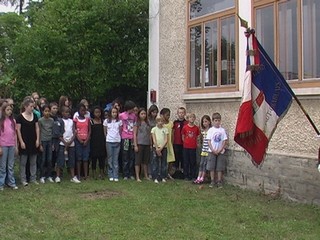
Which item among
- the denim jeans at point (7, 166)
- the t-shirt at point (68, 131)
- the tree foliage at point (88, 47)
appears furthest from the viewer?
the tree foliage at point (88, 47)

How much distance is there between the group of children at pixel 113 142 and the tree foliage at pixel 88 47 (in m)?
2.97

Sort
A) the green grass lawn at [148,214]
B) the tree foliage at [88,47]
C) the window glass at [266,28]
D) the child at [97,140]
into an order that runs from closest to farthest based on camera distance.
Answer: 1. the green grass lawn at [148,214]
2. the window glass at [266,28]
3. the child at [97,140]
4. the tree foliage at [88,47]

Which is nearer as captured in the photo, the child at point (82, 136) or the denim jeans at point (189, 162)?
the child at point (82, 136)

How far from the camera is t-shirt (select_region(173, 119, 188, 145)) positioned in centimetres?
1123

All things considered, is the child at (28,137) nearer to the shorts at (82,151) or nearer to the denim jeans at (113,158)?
the shorts at (82,151)

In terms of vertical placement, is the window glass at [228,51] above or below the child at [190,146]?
above

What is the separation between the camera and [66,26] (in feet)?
47.5

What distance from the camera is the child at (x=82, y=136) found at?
10766 mm

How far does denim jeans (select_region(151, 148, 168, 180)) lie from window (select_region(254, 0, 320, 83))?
3.30 m

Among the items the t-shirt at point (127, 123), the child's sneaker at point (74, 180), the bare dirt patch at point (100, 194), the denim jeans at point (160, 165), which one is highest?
the t-shirt at point (127, 123)

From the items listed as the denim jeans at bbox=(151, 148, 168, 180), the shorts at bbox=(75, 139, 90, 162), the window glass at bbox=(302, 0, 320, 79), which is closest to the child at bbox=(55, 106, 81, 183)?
A: the shorts at bbox=(75, 139, 90, 162)

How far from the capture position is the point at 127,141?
11.1 m

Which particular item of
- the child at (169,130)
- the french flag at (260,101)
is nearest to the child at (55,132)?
the child at (169,130)

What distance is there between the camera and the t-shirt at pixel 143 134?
436 inches
